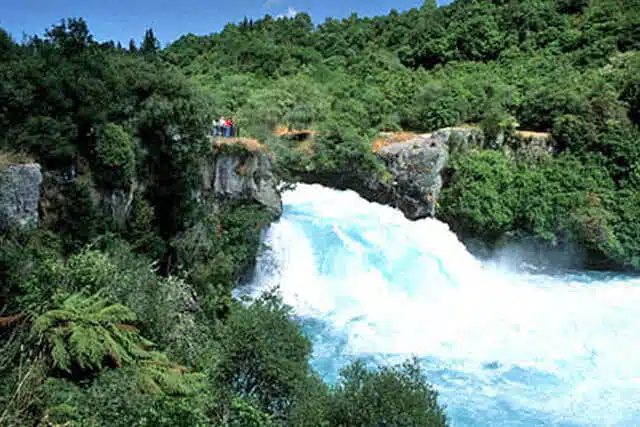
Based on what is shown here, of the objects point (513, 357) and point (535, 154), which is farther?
point (535, 154)

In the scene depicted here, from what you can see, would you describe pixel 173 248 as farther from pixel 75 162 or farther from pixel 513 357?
pixel 513 357

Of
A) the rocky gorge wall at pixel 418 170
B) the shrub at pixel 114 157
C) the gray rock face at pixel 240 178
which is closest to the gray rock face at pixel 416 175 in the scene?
the rocky gorge wall at pixel 418 170

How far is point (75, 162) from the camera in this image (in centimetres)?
1161

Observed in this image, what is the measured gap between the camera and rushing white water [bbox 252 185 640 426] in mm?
11969

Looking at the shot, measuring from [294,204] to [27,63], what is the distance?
11802mm

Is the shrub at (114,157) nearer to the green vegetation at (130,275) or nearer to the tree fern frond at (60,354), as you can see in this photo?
the green vegetation at (130,275)

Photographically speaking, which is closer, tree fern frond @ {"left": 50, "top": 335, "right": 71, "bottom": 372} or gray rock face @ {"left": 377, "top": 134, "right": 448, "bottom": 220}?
tree fern frond @ {"left": 50, "top": 335, "right": 71, "bottom": 372}

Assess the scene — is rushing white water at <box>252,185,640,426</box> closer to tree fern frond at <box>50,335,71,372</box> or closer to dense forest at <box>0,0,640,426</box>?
dense forest at <box>0,0,640,426</box>

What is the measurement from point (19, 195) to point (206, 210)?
19.2ft

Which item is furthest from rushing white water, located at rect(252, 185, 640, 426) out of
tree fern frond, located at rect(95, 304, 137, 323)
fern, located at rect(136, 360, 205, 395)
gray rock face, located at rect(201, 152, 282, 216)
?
tree fern frond, located at rect(95, 304, 137, 323)

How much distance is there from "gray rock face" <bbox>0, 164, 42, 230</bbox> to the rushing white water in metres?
7.67

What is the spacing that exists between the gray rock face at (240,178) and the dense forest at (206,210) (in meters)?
0.68

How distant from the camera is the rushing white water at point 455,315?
471 inches

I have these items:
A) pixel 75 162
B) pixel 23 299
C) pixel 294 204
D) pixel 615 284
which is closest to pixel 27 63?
pixel 75 162
